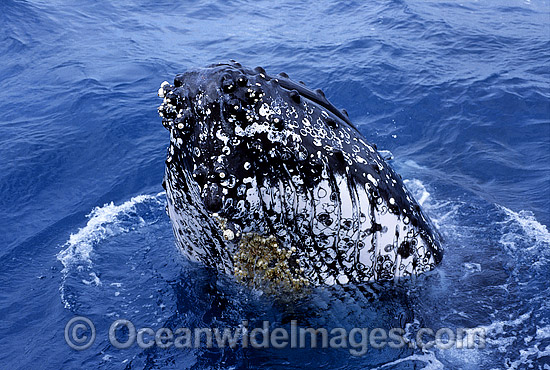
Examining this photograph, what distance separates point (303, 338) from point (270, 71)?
1206 centimetres

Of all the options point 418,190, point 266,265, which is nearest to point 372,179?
point 266,265

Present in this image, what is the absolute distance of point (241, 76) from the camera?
16.7ft

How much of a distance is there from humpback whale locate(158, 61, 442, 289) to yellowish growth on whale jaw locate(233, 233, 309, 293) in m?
0.01

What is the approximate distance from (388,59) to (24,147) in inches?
413

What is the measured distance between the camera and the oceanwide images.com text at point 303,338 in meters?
6.24

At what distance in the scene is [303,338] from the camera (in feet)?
20.8

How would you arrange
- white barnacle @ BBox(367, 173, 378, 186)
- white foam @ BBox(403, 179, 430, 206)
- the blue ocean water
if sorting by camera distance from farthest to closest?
white foam @ BBox(403, 179, 430, 206), the blue ocean water, white barnacle @ BBox(367, 173, 378, 186)

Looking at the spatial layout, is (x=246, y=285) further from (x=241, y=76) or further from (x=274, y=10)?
(x=274, y=10)

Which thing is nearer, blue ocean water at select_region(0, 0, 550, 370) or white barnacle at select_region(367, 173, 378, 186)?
white barnacle at select_region(367, 173, 378, 186)

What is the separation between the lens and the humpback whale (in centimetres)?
517

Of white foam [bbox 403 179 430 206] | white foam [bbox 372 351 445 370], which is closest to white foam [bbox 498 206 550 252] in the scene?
white foam [bbox 403 179 430 206]

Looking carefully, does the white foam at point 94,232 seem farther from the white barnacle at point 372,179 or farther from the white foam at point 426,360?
the white barnacle at point 372,179

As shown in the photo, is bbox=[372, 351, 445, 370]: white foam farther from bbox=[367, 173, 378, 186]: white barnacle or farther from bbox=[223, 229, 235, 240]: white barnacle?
bbox=[223, 229, 235, 240]: white barnacle

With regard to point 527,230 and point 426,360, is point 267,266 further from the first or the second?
point 527,230
